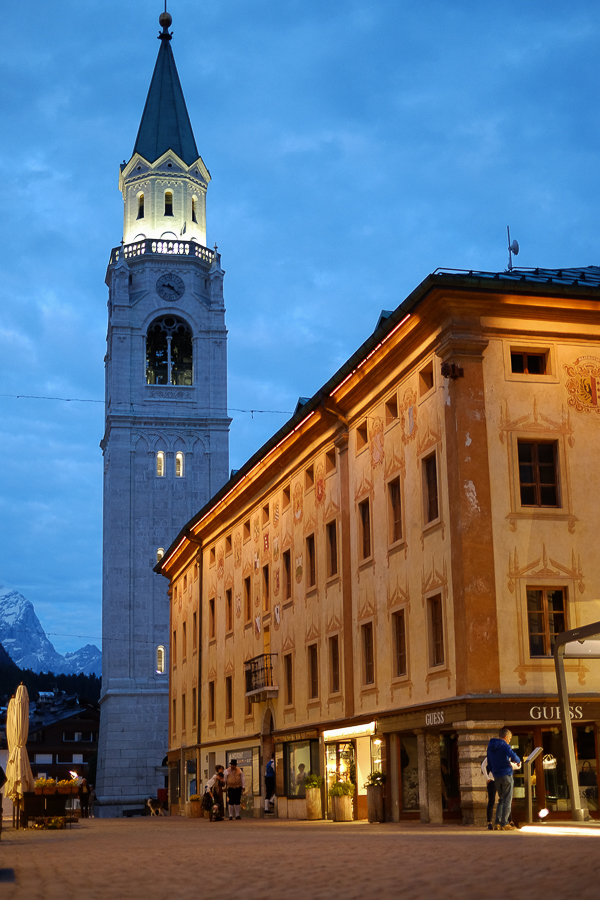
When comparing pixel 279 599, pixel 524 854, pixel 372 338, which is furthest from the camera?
pixel 279 599

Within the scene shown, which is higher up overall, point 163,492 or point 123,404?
point 123,404

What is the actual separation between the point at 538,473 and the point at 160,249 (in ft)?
230

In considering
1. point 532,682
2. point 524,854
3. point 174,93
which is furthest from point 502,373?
point 174,93

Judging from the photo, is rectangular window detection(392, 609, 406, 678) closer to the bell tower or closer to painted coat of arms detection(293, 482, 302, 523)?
painted coat of arms detection(293, 482, 302, 523)

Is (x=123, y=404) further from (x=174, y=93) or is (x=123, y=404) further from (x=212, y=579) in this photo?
(x=212, y=579)

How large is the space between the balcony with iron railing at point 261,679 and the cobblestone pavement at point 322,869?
2052cm

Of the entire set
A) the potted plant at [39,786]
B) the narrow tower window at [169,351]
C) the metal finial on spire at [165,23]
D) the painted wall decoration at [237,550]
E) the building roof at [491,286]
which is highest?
the metal finial on spire at [165,23]

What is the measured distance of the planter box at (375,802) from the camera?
2723 cm

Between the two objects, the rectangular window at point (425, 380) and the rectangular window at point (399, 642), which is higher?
the rectangular window at point (425, 380)

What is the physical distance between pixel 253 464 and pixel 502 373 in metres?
16.8

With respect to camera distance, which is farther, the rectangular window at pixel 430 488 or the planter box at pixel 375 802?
the planter box at pixel 375 802

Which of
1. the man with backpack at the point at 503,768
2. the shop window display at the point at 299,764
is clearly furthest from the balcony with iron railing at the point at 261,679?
the man with backpack at the point at 503,768

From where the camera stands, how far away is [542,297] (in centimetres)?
2611

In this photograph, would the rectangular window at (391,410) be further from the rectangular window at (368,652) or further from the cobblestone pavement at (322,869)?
the cobblestone pavement at (322,869)
